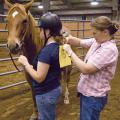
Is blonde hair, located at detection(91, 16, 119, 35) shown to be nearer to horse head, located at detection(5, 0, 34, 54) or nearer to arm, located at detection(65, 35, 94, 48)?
arm, located at detection(65, 35, 94, 48)

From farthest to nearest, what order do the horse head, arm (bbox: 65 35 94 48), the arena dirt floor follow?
the arena dirt floor
the horse head
arm (bbox: 65 35 94 48)

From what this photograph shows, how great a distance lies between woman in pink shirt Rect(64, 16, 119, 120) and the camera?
206 centimetres

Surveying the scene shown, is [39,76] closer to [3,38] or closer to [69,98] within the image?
[69,98]

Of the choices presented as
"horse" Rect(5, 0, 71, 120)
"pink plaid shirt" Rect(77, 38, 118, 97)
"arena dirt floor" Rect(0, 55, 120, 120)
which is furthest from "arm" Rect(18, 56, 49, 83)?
"arena dirt floor" Rect(0, 55, 120, 120)

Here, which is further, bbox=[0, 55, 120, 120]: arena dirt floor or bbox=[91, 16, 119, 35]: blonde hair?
bbox=[0, 55, 120, 120]: arena dirt floor

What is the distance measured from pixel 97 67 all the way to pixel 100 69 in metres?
0.05

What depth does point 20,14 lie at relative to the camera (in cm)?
332

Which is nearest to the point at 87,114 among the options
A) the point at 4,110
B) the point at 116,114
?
the point at 116,114

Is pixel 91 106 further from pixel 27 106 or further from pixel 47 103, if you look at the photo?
pixel 27 106

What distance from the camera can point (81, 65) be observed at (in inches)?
79.0

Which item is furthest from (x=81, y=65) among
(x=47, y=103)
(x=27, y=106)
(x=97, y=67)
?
(x=27, y=106)

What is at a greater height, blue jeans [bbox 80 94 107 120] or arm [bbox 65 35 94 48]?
arm [bbox 65 35 94 48]

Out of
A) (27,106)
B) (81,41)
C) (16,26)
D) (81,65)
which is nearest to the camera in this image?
(81,65)

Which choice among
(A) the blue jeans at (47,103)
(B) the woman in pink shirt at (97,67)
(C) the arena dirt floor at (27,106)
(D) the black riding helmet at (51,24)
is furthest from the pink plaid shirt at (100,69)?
(C) the arena dirt floor at (27,106)
